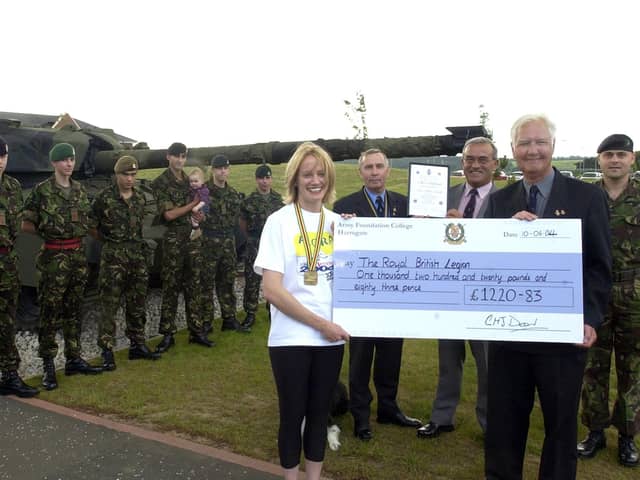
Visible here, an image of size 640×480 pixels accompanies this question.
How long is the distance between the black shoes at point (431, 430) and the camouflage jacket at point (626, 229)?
67.5 inches

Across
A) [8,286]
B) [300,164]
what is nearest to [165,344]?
[8,286]

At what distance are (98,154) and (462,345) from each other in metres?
6.55

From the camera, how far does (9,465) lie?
144 inches

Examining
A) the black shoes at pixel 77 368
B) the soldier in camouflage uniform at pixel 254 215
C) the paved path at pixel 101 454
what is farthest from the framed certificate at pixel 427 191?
the soldier in camouflage uniform at pixel 254 215

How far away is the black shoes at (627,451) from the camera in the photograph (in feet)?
12.6

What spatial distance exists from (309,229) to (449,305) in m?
0.85

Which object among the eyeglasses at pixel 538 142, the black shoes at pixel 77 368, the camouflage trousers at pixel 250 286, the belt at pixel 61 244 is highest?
the eyeglasses at pixel 538 142

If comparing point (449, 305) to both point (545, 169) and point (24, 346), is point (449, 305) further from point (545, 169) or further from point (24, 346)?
point (24, 346)

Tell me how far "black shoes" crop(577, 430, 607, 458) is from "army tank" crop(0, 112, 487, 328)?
2.55 m

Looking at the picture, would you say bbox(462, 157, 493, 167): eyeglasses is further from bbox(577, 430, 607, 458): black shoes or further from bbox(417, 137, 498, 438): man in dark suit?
bbox(577, 430, 607, 458): black shoes

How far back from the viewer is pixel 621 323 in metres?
3.94

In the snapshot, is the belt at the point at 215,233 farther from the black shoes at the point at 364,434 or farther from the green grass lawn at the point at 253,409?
the black shoes at the point at 364,434

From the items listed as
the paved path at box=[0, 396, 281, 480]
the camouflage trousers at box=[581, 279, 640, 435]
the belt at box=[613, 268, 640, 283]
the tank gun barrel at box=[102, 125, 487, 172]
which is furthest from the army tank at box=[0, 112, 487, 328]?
the paved path at box=[0, 396, 281, 480]

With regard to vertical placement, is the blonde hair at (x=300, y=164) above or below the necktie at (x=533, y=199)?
above
